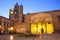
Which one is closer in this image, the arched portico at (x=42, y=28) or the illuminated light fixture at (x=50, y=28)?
the illuminated light fixture at (x=50, y=28)

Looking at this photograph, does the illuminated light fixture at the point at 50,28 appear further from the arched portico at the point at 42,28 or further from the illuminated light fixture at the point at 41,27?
the illuminated light fixture at the point at 41,27

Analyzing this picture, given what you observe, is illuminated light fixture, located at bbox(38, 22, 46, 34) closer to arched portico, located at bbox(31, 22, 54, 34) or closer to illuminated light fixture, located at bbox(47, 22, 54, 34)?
arched portico, located at bbox(31, 22, 54, 34)

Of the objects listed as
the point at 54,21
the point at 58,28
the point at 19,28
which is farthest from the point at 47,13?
the point at 19,28

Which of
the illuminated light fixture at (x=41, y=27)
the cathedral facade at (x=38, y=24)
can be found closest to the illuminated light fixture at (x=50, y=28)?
the cathedral facade at (x=38, y=24)

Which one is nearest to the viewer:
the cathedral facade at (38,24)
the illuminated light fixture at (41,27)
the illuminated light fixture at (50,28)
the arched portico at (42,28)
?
the cathedral facade at (38,24)

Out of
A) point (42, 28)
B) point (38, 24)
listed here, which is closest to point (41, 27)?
point (42, 28)

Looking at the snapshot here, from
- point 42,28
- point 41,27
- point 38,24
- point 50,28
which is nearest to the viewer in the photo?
point 50,28

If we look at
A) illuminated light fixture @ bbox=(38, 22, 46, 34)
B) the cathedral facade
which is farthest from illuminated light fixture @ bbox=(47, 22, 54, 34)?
illuminated light fixture @ bbox=(38, 22, 46, 34)

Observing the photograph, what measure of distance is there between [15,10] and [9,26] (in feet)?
A: 44.6

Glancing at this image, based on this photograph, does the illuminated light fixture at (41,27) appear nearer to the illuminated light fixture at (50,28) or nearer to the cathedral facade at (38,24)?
the cathedral facade at (38,24)

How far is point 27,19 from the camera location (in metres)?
35.9

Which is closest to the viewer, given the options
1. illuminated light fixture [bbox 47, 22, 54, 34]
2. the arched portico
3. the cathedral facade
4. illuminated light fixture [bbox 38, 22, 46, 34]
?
the cathedral facade

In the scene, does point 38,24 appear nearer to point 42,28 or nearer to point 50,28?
point 42,28

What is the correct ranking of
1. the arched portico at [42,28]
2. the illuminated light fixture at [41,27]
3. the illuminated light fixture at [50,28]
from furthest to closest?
the illuminated light fixture at [41,27] < the arched portico at [42,28] < the illuminated light fixture at [50,28]
